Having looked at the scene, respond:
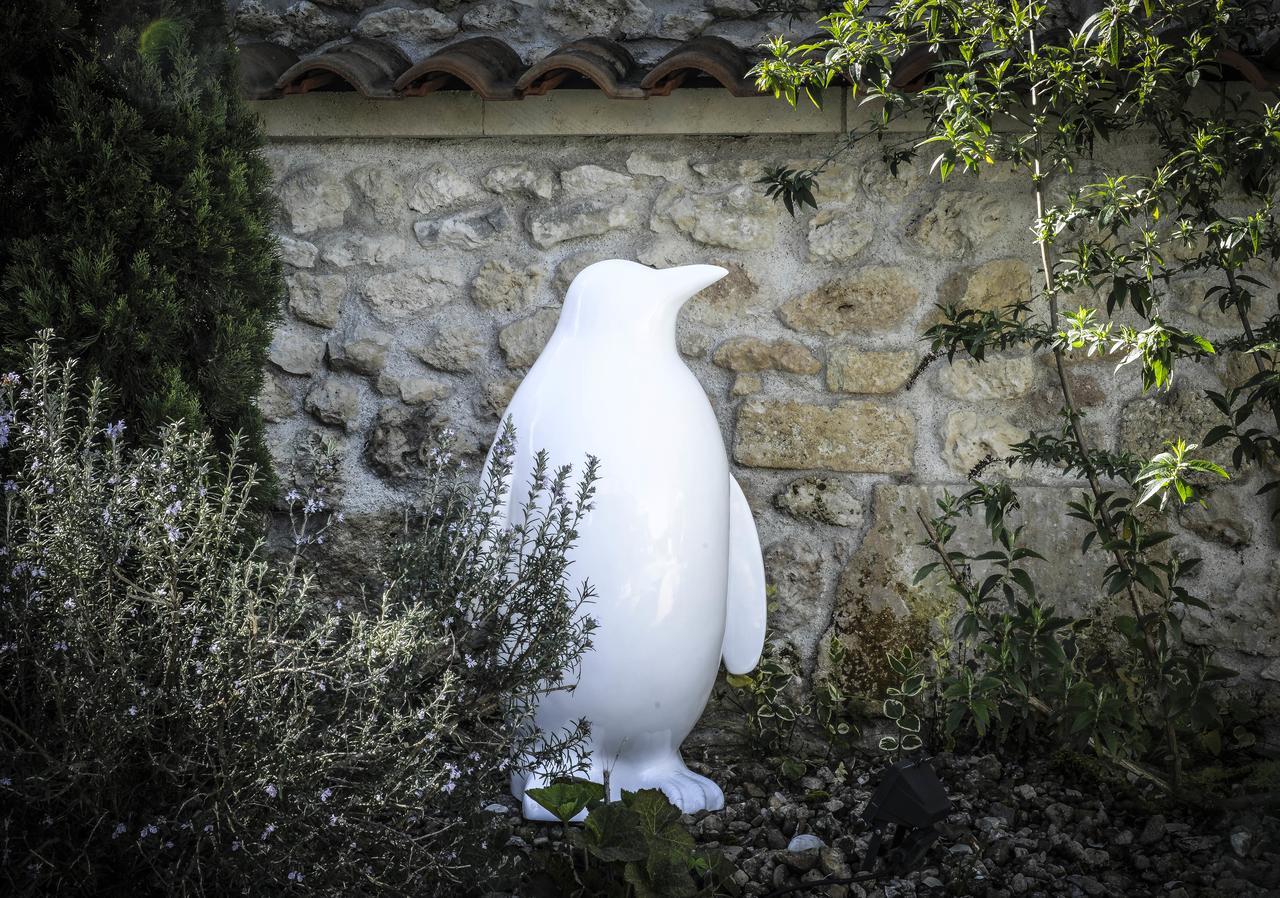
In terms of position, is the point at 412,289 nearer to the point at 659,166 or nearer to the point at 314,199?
the point at 314,199

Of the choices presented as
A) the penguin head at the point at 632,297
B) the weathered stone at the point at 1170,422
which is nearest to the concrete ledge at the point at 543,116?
the penguin head at the point at 632,297

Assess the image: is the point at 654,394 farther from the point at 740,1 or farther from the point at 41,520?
the point at 740,1

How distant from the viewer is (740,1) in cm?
330

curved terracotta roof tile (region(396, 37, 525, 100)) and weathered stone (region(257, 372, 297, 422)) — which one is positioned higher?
curved terracotta roof tile (region(396, 37, 525, 100))

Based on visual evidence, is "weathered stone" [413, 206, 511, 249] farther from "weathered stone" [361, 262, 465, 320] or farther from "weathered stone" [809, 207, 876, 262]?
"weathered stone" [809, 207, 876, 262]

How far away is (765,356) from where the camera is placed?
3.17 meters

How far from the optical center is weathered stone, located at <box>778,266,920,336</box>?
123 inches

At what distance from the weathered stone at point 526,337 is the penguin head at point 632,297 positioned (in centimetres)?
66

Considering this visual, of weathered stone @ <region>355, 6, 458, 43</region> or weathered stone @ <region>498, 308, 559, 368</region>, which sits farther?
weathered stone @ <region>355, 6, 458, 43</region>

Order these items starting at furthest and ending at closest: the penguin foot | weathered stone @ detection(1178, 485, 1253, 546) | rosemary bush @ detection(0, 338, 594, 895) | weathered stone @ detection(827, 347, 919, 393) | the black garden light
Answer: weathered stone @ detection(827, 347, 919, 393) < weathered stone @ detection(1178, 485, 1253, 546) < the penguin foot < the black garden light < rosemary bush @ detection(0, 338, 594, 895)

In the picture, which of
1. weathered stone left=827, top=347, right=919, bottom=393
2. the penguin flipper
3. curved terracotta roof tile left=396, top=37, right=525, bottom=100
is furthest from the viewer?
weathered stone left=827, top=347, right=919, bottom=393

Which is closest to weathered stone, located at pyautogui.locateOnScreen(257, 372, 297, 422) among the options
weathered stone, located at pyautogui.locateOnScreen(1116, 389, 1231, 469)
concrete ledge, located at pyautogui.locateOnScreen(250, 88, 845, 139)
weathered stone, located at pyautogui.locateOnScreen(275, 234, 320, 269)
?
weathered stone, located at pyautogui.locateOnScreen(275, 234, 320, 269)

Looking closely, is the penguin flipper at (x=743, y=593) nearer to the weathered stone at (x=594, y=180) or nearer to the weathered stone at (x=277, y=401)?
the weathered stone at (x=594, y=180)

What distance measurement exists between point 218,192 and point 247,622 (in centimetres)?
127
